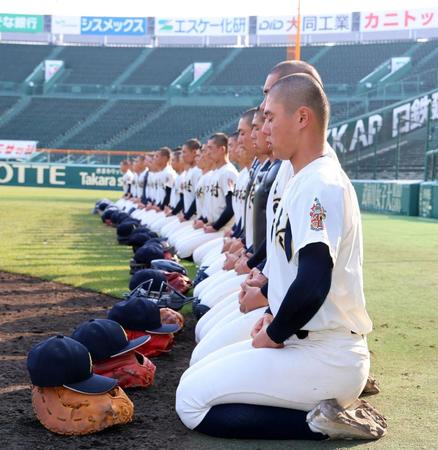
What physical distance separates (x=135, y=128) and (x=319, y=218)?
129 feet

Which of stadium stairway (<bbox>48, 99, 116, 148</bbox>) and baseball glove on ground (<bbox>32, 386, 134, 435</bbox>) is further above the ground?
stadium stairway (<bbox>48, 99, 116, 148</bbox>)

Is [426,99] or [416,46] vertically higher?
[416,46]

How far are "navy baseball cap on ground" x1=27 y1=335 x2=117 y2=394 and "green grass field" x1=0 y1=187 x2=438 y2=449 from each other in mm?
677

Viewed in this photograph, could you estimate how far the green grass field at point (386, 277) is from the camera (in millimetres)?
3600

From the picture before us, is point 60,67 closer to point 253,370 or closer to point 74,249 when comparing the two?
point 74,249

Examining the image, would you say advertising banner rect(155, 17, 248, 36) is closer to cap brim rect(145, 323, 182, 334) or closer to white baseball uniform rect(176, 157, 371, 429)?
cap brim rect(145, 323, 182, 334)

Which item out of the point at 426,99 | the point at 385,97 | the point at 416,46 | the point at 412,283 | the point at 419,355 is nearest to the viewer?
the point at 419,355

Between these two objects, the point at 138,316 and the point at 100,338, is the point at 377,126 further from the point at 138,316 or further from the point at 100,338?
the point at 100,338

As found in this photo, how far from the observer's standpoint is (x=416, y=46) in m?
42.9

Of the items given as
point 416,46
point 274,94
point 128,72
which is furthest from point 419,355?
point 128,72

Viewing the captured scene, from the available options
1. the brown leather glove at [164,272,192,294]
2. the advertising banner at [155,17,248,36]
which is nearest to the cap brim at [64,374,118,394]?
the brown leather glove at [164,272,192,294]

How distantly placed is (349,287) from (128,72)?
45.8 m

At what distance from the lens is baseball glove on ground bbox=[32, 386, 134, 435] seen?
3.21 meters

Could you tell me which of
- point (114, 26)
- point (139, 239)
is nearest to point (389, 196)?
point (139, 239)
